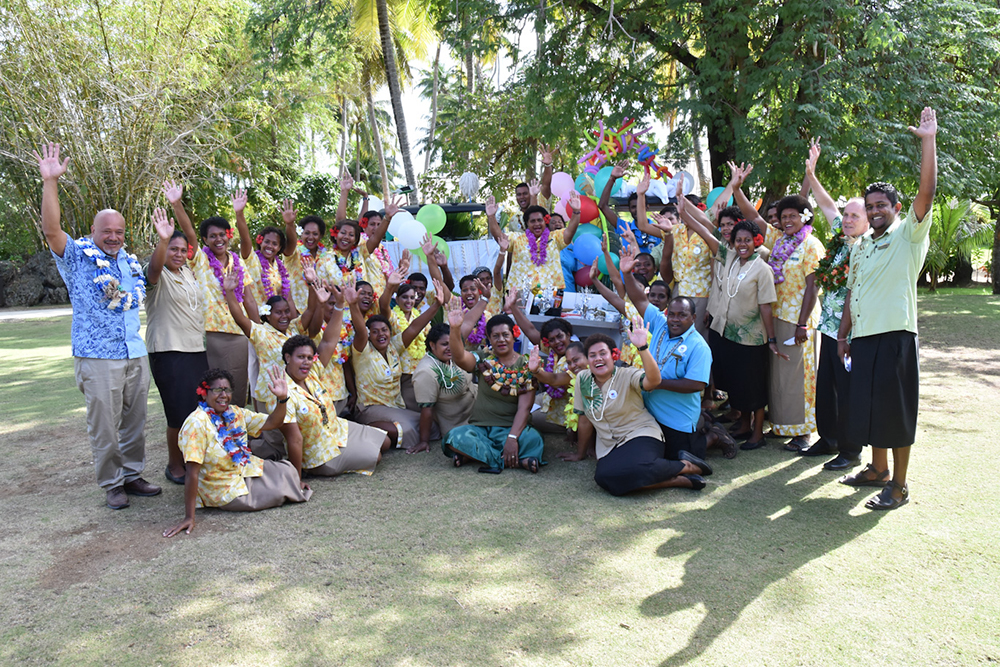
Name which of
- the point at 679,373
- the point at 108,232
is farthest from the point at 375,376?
the point at 679,373

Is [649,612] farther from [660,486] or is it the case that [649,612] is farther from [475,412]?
[475,412]

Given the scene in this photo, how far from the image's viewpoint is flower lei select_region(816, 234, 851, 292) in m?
4.84

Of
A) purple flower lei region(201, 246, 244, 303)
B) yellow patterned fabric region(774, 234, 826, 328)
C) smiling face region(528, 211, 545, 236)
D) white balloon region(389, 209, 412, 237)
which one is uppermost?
white balloon region(389, 209, 412, 237)

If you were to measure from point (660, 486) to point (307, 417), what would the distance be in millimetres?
2388

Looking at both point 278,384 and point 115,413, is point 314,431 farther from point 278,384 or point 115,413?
point 115,413

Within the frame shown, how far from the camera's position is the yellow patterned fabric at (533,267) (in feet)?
22.9

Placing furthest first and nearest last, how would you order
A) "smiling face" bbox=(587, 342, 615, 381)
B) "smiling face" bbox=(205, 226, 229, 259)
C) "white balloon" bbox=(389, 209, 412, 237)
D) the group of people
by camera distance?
"white balloon" bbox=(389, 209, 412, 237)
"smiling face" bbox=(205, 226, 229, 259)
"smiling face" bbox=(587, 342, 615, 381)
the group of people

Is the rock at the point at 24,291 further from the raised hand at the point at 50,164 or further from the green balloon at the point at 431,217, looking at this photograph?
the raised hand at the point at 50,164

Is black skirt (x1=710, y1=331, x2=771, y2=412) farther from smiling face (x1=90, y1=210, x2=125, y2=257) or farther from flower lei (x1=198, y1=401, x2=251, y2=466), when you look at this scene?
smiling face (x1=90, y1=210, x2=125, y2=257)

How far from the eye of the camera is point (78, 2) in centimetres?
1530

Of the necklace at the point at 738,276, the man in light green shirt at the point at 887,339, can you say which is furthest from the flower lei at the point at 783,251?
the man in light green shirt at the point at 887,339

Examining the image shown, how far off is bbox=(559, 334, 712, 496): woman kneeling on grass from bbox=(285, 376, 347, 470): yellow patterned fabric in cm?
171

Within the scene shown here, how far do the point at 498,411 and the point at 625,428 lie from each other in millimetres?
1052

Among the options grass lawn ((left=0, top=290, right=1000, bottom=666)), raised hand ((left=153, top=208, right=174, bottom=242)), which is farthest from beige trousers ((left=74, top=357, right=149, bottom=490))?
raised hand ((left=153, top=208, right=174, bottom=242))
